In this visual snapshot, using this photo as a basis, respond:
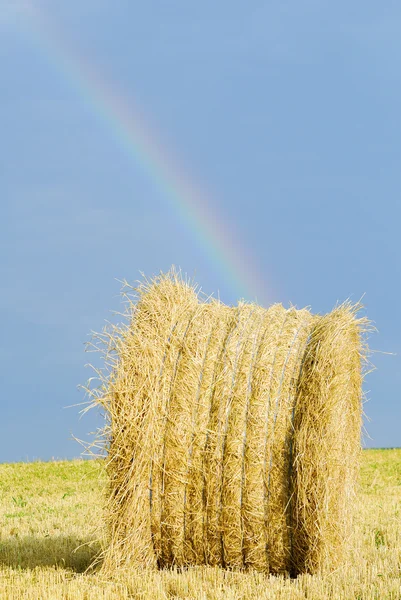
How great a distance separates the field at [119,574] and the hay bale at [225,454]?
0.77 feet

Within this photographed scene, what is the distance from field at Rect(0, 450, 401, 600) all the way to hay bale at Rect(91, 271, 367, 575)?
0.77 ft

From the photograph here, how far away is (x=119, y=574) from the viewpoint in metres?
7.03

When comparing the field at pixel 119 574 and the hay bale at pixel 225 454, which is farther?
the hay bale at pixel 225 454

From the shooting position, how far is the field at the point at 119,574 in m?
6.47

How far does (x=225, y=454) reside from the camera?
7016 mm

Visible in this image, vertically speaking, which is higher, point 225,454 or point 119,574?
point 225,454

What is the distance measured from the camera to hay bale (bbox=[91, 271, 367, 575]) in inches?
275

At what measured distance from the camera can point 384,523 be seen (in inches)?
412

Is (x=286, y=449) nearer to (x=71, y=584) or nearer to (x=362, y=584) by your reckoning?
(x=362, y=584)

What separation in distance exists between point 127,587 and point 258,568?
1.29 metres

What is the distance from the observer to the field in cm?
647

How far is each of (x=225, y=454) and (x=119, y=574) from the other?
1.48m

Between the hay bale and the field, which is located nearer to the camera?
the field

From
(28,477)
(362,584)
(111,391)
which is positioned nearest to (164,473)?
(111,391)
